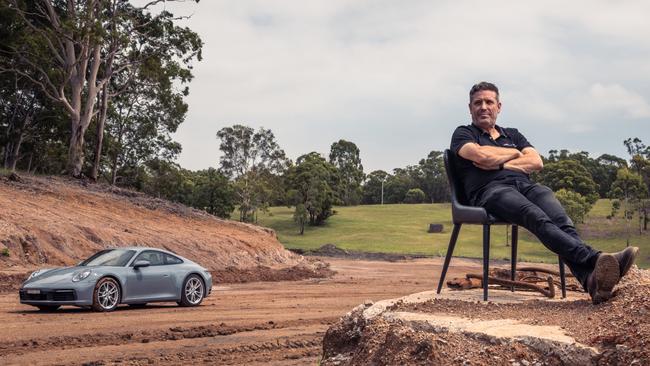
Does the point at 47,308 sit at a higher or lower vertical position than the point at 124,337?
lower

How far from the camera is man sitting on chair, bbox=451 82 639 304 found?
194 inches

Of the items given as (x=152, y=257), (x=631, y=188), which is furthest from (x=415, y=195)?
(x=152, y=257)

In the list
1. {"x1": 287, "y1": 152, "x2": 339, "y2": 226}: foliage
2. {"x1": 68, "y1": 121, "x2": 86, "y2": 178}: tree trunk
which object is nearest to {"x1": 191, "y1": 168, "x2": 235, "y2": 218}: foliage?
{"x1": 287, "y1": 152, "x2": 339, "y2": 226}: foliage

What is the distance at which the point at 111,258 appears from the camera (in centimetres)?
1537

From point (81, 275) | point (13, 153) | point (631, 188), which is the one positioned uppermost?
point (13, 153)

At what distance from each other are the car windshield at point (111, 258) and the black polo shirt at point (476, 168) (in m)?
10.5

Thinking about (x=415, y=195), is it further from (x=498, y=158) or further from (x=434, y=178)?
(x=498, y=158)

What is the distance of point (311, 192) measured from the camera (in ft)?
298

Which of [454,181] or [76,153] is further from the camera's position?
[76,153]

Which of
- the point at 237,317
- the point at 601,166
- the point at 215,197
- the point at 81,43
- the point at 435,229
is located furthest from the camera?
the point at 601,166

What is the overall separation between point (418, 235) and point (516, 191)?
80.1 m

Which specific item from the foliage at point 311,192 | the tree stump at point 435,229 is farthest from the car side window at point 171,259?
the tree stump at point 435,229

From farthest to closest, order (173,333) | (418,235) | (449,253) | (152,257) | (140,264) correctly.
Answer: (418,235)
(152,257)
(140,264)
(173,333)
(449,253)

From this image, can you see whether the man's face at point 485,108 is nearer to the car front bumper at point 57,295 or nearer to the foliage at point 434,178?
the car front bumper at point 57,295
